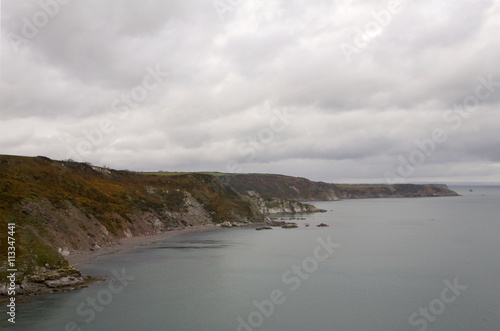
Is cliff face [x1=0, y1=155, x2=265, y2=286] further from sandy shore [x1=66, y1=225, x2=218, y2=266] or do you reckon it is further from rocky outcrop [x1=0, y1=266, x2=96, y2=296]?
sandy shore [x1=66, y1=225, x2=218, y2=266]

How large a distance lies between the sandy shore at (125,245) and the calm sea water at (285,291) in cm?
288

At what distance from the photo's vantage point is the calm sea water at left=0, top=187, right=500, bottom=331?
127 ft

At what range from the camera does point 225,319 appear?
131 ft

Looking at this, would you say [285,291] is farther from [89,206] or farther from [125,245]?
[89,206]

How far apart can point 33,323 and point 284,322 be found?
2457cm

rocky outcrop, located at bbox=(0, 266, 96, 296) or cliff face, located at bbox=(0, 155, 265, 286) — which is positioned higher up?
cliff face, located at bbox=(0, 155, 265, 286)

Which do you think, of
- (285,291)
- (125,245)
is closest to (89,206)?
(125,245)

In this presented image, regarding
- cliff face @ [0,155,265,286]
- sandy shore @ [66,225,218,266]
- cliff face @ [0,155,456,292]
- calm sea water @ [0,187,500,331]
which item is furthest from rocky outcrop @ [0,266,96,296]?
sandy shore @ [66,225,218,266]

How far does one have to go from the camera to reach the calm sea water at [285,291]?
3875 centimetres

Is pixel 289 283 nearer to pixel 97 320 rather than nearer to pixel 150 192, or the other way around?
pixel 97 320

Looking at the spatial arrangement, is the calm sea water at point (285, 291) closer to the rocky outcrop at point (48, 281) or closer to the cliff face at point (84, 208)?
the rocky outcrop at point (48, 281)

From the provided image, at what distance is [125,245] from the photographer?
84.8 m

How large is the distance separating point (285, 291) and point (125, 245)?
47.0 meters

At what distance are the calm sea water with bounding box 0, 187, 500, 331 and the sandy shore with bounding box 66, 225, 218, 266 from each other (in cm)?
288
